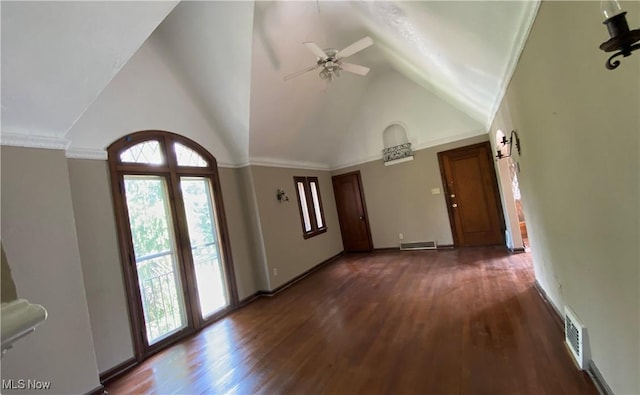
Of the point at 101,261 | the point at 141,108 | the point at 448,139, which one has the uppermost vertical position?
the point at 141,108

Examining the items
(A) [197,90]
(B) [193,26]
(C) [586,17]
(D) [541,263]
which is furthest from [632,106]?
(A) [197,90]

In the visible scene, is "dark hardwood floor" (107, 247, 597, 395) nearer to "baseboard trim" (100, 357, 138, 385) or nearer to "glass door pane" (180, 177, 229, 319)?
"baseboard trim" (100, 357, 138, 385)

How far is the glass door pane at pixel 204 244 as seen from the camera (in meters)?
4.05

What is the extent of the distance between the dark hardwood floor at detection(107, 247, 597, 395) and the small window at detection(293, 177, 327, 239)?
199cm

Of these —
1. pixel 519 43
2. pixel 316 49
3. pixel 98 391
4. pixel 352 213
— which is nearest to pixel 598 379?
pixel 519 43

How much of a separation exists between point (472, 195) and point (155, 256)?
18.6 ft

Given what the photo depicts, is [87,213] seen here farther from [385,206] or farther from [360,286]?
[385,206]

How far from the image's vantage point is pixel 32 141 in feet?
7.80

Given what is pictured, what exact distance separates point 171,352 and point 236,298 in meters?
1.31

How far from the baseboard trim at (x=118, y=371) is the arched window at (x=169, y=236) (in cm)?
11

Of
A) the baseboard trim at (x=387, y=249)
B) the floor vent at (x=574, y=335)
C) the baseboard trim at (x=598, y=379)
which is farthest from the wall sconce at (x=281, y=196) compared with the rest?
the baseboard trim at (x=598, y=379)

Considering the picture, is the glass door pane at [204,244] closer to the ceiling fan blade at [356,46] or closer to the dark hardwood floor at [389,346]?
the dark hardwood floor at [389,346]

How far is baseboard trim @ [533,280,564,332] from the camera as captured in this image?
2545 mm

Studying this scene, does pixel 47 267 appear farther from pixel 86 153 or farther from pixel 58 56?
pixel 58 56
